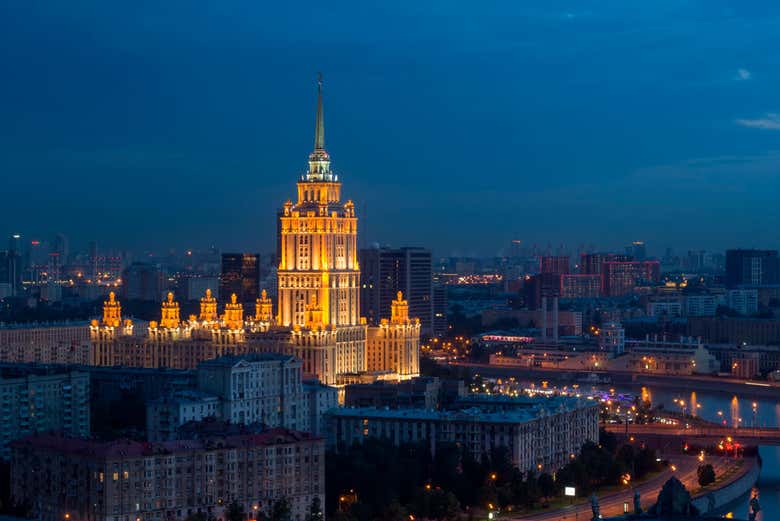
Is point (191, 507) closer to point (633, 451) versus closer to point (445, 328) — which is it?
point (633, 451)

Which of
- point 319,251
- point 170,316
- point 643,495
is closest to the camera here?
point 643,495

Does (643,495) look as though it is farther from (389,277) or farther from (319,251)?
(389,277)

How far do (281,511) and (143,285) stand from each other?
61464mm

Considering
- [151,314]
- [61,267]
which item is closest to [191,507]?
[151,314]

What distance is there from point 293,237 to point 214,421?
14.1m

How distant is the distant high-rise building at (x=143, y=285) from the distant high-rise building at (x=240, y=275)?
42.1 ft

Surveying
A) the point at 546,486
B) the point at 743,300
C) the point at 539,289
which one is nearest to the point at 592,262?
the point at 743,300

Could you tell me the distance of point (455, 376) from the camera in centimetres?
4944

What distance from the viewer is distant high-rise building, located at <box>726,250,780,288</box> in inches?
3984

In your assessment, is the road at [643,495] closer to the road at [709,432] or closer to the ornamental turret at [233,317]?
the road at [709,432]

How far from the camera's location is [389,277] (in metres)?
65.6

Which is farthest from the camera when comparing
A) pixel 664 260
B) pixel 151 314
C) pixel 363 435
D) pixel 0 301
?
pixel 664 260

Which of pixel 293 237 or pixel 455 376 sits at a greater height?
pixel 293 237

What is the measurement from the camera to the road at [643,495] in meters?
30.1
